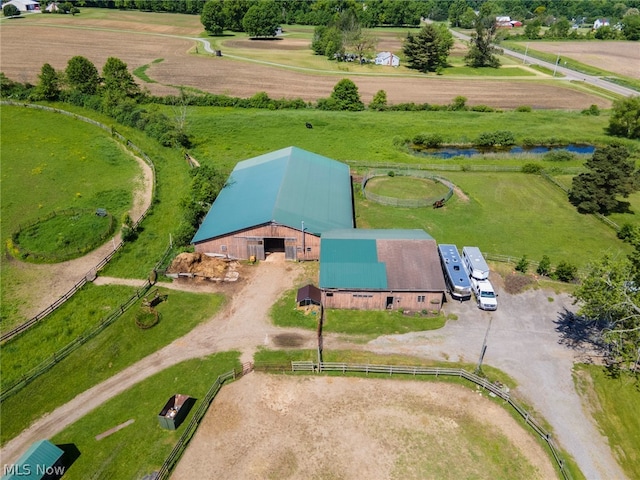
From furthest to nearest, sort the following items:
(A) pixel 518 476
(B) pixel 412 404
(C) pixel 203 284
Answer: (C) pixel 203 284 → (B) pixel 412 404 → (A) pixel 518 476

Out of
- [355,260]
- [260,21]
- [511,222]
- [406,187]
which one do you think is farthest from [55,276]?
[260,21]

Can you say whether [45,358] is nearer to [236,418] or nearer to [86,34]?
[236,418]

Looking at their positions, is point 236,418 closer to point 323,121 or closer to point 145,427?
Result: point 145,427

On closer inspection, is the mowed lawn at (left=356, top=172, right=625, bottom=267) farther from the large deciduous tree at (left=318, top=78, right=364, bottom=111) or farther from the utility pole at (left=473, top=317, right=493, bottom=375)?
the large deciduous tree at (left=318, top=78, right=364, bottom=111)

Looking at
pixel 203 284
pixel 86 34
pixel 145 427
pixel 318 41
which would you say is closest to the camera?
pixel 145 427

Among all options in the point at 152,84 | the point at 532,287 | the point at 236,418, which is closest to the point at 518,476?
the point at 236,418

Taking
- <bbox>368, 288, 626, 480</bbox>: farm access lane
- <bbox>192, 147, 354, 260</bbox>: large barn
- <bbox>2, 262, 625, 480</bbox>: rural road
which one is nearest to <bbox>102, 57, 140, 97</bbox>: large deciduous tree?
<bbox>192, 147, 354, 260</bbox>: large barn

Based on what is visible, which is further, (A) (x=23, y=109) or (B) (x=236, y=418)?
(A) (x=23, y=109)

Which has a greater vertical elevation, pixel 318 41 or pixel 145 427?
pixel 318 41
